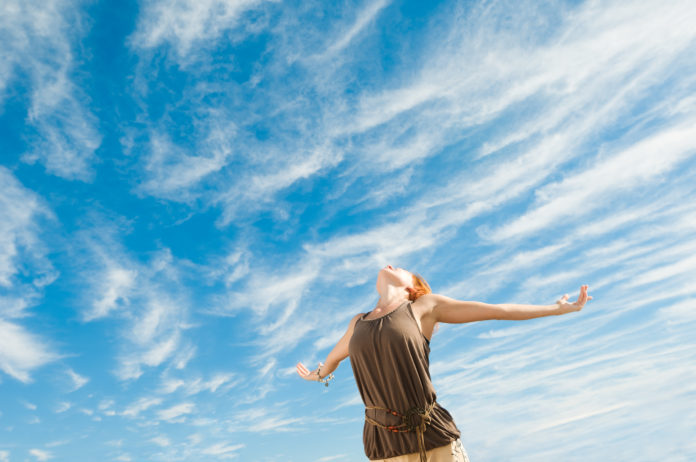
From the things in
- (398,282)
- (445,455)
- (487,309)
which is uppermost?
(398,282)

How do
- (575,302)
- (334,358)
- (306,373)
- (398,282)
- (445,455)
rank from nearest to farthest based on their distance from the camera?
(445,455) → (575,302) → (398,282) → (334,358) → (306,373)

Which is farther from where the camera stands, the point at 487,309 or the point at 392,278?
the point at 392,278

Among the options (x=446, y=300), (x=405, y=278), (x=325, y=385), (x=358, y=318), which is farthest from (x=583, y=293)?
(x=325, y=385)

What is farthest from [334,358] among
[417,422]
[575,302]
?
[575,302]

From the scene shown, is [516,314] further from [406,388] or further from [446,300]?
[406,388]

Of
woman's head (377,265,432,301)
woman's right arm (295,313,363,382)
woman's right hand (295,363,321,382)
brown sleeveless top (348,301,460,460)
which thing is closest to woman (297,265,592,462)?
brown sleeveless top (348,301,460,460)

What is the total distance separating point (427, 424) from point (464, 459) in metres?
0.60

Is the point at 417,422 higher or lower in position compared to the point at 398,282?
lower

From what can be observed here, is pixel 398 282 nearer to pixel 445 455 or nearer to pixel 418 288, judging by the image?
pixel 418 288

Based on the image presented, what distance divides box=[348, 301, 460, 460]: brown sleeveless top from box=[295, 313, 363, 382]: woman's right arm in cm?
84

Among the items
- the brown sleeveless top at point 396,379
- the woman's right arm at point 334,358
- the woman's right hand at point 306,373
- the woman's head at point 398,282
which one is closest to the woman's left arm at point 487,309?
the woman's head at point 398,282

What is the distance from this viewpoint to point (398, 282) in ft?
23.8

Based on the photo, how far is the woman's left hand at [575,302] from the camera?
263 inches

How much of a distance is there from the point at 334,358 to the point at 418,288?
1.63m
